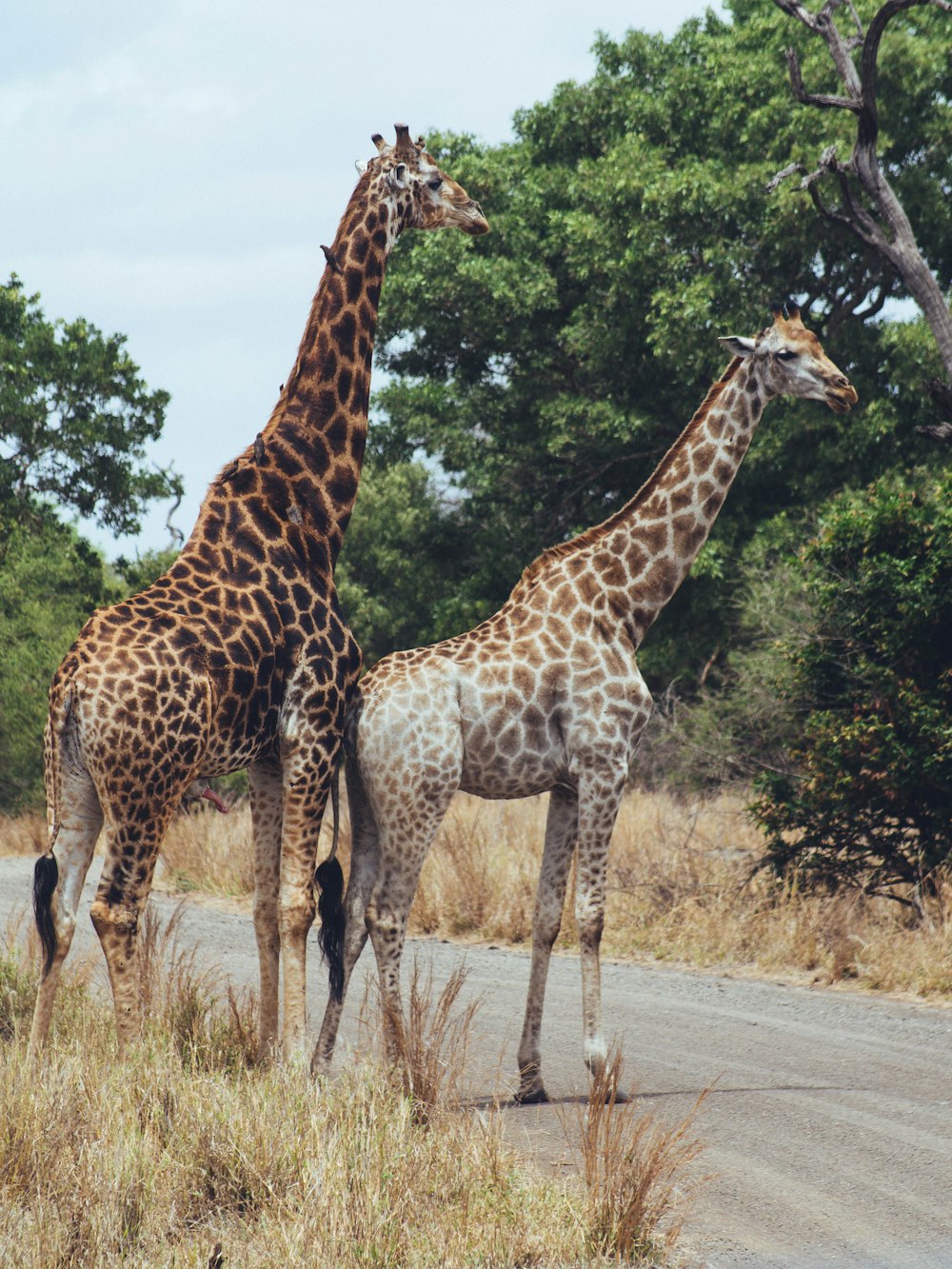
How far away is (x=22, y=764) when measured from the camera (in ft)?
68.3

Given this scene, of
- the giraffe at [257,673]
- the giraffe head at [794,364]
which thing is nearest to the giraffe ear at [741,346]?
the giraffe head at [794,364]

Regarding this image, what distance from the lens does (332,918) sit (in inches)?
249

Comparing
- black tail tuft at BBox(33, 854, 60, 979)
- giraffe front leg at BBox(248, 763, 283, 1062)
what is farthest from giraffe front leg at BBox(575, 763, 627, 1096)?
black tail tuft at BBox(33, 854, 60, 979)

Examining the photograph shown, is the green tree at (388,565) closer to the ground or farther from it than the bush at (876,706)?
farther from it

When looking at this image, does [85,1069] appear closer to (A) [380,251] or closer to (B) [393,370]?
(A) [380,251]

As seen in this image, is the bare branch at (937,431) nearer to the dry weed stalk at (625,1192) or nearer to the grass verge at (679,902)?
the grass verge at (679,902)

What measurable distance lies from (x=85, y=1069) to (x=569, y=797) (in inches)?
99.7

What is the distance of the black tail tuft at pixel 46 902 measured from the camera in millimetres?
5832

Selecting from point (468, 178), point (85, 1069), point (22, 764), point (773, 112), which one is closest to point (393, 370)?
point (468, 178)

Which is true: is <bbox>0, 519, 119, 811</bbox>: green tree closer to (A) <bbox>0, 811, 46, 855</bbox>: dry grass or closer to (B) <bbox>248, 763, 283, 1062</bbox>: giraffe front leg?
(A) <bbox>0, 811, 46, 855</bbox>: dry grass

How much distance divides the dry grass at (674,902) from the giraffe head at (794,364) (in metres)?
4.25

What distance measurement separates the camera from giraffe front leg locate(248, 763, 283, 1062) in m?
6.30

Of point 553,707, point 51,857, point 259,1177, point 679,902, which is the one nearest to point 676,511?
point 553,707

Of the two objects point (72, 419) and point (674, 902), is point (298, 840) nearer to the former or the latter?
point (674, 902)
